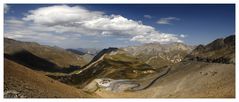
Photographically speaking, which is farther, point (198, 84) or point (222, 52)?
point (222, 52)

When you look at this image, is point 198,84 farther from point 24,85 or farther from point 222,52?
point 222,52

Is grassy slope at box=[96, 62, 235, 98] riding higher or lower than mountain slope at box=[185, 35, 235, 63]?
lower

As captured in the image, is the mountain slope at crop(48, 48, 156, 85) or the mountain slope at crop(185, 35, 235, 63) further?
the mountain slope at crop(48, 48, 156, 85)

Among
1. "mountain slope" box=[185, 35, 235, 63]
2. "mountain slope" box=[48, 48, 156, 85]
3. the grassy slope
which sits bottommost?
"mountain slope" box=[48, 48, 156, 85]

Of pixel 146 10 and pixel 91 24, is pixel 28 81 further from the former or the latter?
pixel 146 10

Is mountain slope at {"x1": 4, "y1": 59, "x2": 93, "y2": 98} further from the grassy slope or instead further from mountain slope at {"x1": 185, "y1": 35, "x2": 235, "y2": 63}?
mountain slope at {"x1": 185, "y1": 35, "x2": 235, "y2": 63}

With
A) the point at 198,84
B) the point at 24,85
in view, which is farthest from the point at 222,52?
the point at 24,85

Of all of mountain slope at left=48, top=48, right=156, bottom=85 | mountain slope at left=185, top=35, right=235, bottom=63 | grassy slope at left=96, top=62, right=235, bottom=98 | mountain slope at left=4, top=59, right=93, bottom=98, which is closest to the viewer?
mountain slope at left=4, top=59, right=93, bottom=98

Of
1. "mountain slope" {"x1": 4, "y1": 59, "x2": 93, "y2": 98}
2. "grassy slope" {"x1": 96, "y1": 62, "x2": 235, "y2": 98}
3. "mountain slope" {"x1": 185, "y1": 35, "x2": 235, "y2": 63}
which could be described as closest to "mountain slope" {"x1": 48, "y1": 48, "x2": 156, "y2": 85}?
"mountain slope" {"x1": 185, "y1": 35, "x2": 235, "y2": 63}

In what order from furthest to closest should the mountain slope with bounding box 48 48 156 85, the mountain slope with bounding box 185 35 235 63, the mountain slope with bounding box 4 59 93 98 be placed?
the mountain slope with bounding box 48 48 156 85, the mountain slope with bounding box 185 35 235 63, the mountain slope with bounding box 4 59 93 98

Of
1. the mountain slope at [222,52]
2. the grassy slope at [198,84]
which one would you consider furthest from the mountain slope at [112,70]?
the grassy slope at [198,84]

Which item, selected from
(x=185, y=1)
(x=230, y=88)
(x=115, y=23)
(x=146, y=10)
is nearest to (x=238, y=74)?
(x=230, y=88)

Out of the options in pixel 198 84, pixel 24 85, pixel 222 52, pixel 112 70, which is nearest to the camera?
pixel 24 85
